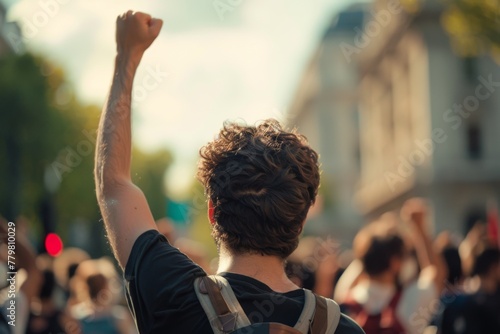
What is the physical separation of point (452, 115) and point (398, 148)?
937cm

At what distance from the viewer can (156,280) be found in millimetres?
2516

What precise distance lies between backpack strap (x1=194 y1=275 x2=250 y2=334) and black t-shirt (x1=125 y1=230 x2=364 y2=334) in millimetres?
20

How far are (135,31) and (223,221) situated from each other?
1.69 ft

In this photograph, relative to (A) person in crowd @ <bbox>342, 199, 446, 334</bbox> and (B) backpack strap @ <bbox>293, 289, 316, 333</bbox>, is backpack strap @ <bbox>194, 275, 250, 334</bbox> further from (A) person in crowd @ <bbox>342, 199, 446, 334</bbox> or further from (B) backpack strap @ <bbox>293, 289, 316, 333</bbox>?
(A) person in crowd @ <bbox>342, 199, 446, 334</bbox>

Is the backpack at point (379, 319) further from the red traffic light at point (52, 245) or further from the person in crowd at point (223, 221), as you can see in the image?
the person in crowd at point (223, 221)

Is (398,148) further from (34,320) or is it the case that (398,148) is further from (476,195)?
(34,320)

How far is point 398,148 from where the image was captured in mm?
59812

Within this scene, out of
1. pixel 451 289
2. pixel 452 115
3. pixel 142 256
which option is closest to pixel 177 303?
pixel 142 256

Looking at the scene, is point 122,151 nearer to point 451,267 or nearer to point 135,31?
point 135,31

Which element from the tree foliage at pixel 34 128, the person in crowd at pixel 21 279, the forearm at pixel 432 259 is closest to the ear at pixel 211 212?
the person in crowd at pixel 21 279

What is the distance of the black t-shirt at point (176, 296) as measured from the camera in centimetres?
248

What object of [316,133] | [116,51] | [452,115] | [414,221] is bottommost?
[316,133]

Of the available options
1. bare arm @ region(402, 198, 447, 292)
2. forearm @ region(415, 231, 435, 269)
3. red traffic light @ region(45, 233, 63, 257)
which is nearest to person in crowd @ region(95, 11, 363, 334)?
bare arm @ region(402, 198, 447, 292)

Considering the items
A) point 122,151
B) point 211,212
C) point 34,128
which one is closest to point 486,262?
point 211,212
